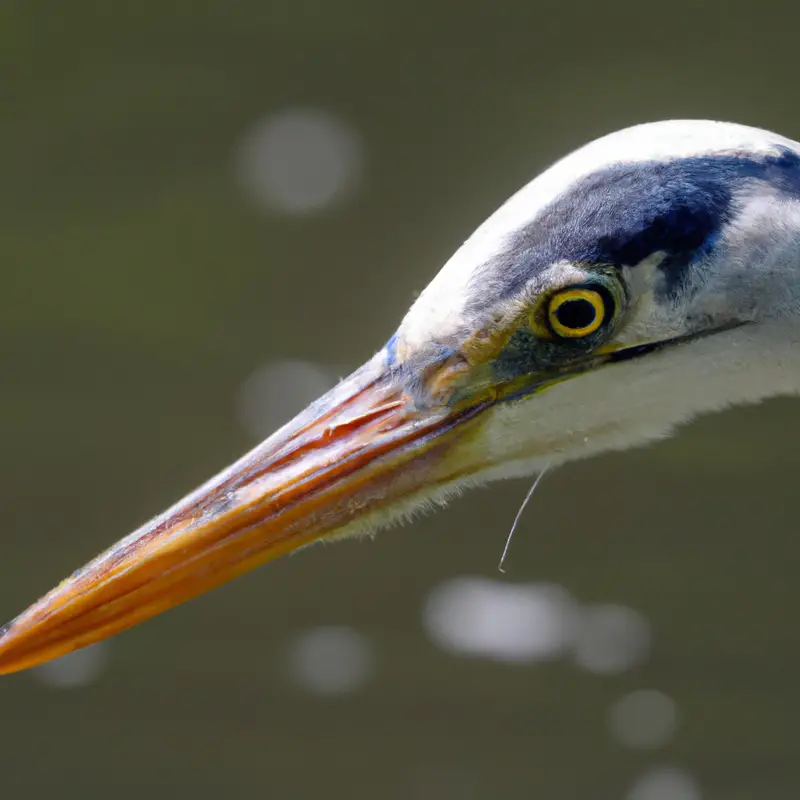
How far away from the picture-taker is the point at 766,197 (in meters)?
1.89

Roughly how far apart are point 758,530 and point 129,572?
2502 millimetres

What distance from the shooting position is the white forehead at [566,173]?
1879 mm

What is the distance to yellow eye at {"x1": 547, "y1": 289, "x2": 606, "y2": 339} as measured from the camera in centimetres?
187

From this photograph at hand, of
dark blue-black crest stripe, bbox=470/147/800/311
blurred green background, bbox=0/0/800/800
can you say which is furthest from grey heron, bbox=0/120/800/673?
blurred green background, bbox=0/0/800/800

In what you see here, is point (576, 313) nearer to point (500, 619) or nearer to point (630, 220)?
point (630, 220)

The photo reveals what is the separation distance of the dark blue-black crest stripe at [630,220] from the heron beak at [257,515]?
267mm

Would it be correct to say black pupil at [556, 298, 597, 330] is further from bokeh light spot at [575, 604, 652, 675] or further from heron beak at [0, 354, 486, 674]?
bokeh light spot at [575, 604, 652, 675]

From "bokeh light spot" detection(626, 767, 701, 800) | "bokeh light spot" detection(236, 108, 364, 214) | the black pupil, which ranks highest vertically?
"bokeh light spot" detection(236, 108, 364, 214)

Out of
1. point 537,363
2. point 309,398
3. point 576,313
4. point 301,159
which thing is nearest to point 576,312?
point 576,313

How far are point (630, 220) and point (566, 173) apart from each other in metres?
0.13

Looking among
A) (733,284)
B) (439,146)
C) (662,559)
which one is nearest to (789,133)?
(439,146)

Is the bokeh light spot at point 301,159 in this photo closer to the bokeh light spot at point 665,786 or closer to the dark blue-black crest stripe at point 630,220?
the bokeh light spot at point 665,786

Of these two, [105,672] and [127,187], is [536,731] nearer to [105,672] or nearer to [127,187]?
[105,672]

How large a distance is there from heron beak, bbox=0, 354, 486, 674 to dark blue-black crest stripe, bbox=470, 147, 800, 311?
0.27 m
